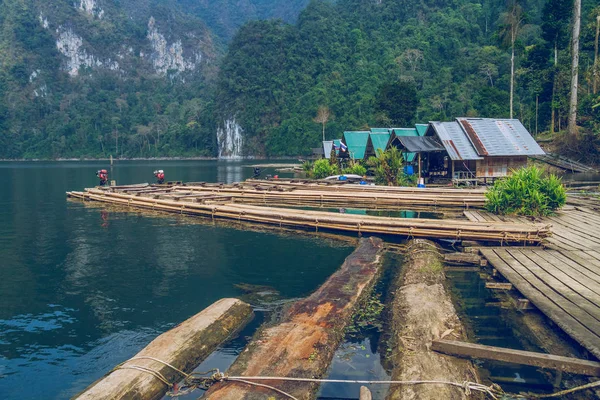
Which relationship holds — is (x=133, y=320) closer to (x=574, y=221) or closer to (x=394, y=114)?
(x=574, y=221)

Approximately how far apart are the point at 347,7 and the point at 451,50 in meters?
58.2

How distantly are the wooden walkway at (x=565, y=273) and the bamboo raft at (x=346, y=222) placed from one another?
37.3 inches

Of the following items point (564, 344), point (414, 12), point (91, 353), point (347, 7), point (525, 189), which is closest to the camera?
point (564, 344)

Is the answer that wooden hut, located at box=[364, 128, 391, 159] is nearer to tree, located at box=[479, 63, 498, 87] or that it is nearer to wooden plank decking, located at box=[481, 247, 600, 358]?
wooden plank decking, located at box=[481, 247, 600, 358]

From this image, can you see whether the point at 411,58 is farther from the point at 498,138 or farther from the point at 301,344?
the point at 301,344

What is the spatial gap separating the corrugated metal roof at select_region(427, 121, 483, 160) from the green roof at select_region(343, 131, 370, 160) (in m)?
13.2

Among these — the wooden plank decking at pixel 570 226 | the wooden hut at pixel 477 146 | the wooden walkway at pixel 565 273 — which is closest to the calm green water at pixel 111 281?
the wooden walkway at pixel 565 273

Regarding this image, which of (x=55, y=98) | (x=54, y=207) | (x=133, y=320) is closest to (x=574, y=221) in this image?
(x=133, y=320)

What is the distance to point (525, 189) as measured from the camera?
19031 mm

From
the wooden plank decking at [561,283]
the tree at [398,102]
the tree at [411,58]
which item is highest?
the tree at [411,58]

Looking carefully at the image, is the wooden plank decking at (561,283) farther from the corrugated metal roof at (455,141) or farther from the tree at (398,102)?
the tree at (398,102)

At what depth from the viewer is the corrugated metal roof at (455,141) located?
32750mm

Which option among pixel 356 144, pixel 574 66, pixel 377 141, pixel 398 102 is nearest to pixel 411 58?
pixel 398 102

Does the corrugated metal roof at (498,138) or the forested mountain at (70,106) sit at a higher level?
the forested mountain at (70,106)
